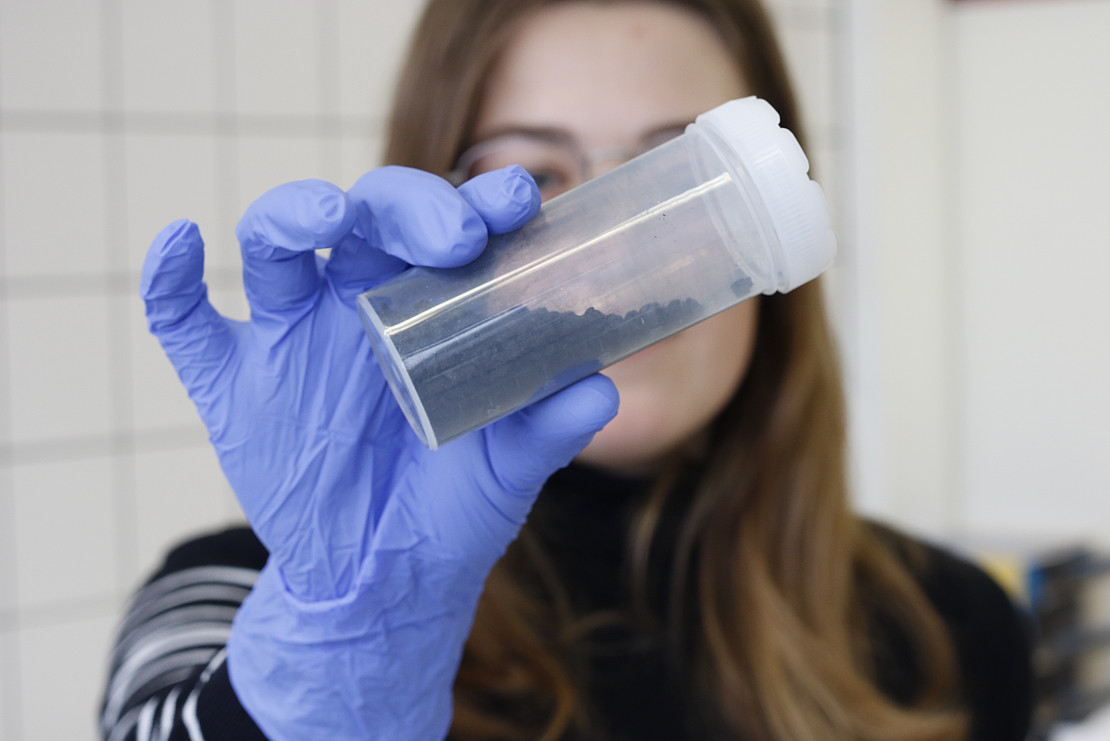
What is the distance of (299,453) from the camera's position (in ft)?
1.98

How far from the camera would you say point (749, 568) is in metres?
1.01

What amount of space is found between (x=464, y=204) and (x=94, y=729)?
1.76m

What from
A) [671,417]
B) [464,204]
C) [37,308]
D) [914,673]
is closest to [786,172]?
[464,204]

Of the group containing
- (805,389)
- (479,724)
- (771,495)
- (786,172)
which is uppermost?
(786,172)

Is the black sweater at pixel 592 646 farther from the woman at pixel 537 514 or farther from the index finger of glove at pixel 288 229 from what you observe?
the index finger of glove at pixel 288 229

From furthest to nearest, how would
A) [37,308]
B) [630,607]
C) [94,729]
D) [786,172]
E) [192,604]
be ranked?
1. [94,729]
2. [37,308]
3. [630,607]
4. [192,604]
5. [786,172]

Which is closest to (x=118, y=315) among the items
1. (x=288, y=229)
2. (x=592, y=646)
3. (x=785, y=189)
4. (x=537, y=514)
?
(x=537, y=514)

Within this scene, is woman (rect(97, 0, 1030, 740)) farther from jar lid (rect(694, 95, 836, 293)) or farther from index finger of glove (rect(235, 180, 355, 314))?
jar lid (rect(694, 95, 836, 293))

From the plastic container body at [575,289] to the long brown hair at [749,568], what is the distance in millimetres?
388

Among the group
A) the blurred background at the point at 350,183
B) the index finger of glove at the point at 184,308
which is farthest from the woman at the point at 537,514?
the blurred background at the point at 350,183

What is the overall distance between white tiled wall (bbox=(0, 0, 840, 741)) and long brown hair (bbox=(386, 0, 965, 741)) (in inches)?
39.0

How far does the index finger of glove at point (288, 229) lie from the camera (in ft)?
1.69

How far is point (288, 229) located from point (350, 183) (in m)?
1.50

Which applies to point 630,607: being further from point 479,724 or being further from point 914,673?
point 914,673
